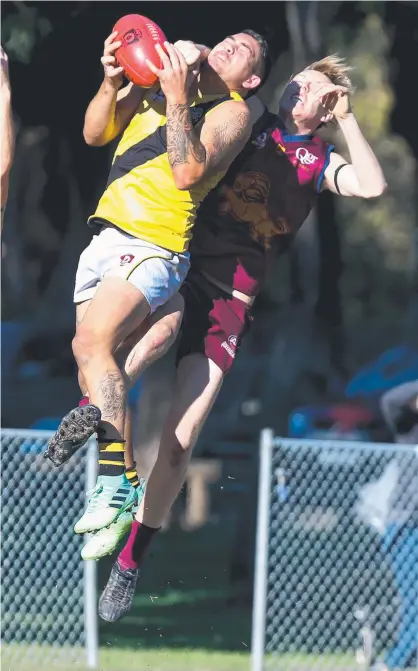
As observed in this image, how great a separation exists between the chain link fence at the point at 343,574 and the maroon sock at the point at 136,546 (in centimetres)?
295

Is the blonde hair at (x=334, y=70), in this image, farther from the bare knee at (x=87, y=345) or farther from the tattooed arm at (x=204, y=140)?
the bare knee at (x=87, y=345)

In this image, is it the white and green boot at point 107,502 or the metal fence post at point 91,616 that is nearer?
the white and green boot at point 107,502

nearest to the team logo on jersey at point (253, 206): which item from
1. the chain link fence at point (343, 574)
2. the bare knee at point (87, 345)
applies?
the bare knee at point (87, 345)

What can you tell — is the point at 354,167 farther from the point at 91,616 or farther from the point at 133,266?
the point at 91,616

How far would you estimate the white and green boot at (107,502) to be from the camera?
5.85 meters

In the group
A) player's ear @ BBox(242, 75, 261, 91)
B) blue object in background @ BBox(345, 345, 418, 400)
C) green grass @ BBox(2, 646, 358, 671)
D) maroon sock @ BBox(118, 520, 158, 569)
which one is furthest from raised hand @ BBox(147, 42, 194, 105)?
blue object in background @ BBox(345, 345, 418, 400)

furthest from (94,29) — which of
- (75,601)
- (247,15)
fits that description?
(75,601)

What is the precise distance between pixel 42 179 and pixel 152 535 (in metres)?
7.95

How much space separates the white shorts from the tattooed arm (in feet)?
1.23

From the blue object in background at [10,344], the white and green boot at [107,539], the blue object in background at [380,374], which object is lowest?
the blue object in background at [380,374]

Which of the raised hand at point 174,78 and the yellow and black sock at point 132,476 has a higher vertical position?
the raised hand at point 174,78

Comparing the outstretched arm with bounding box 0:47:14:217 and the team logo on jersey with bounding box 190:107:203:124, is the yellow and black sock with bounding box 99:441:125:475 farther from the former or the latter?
the team logo on jersey with bounding box 190:107:203:124

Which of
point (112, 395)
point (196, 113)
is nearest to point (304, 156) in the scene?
point (196, 113)

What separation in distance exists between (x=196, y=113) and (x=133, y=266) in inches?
31.5
